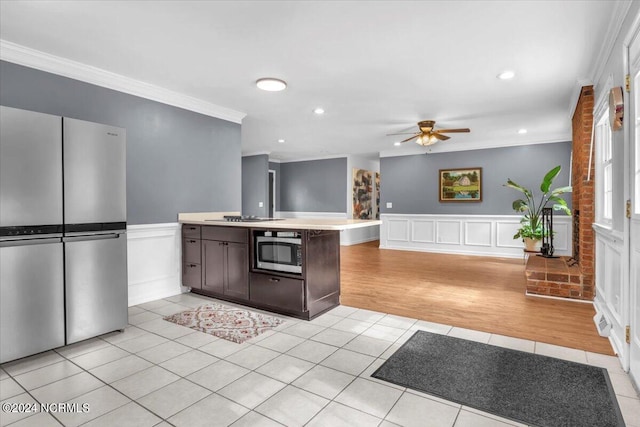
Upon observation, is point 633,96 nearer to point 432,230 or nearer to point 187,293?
point 187,293

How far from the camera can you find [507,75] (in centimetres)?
354

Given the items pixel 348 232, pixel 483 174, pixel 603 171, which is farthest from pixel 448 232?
pixel 603 171

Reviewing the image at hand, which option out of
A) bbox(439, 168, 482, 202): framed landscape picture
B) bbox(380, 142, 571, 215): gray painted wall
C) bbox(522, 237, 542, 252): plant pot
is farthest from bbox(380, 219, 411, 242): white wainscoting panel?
bbox(522, 237, 542, 252): plant pot

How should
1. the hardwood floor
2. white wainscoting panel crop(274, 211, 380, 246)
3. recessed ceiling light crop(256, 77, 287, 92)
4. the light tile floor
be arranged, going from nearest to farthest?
the light tile floor
the hardwood floor
recessed ceiling light crop(256, 77, 287, 92)
white wainscoting panel crop(274, 211, 380, 246)

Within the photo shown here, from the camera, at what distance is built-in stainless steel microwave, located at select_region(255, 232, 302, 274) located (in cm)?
329

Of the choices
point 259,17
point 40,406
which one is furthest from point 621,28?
point 40,406

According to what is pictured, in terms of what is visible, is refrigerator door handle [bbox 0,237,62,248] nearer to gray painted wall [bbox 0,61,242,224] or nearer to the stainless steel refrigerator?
the stainless steel refrigerator

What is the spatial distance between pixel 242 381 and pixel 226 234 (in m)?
1.92

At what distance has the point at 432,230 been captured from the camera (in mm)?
7977

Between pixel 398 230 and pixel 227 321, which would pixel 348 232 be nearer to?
pixel 398 230

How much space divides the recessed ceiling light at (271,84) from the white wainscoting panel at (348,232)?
226 inches

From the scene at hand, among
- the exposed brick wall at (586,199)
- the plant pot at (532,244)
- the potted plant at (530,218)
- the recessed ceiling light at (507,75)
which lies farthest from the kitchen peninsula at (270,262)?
the plant pot at (532,244)

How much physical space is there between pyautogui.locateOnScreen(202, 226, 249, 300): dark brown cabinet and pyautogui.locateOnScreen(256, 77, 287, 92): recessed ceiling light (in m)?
1.57

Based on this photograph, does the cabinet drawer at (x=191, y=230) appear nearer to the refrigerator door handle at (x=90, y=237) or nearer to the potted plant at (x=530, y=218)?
the refrigerator door handle at (x=90, y=237)
